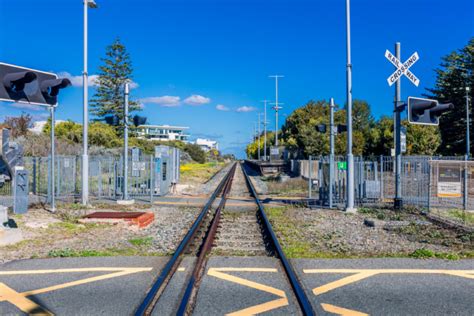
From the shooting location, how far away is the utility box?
12.4 m

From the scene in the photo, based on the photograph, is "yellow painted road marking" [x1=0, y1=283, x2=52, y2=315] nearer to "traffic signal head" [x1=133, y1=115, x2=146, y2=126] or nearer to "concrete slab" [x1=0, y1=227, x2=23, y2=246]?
"concrete slab" [x1=0, y1=227, x2=23, y2=246]

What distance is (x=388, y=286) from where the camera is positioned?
633 cm

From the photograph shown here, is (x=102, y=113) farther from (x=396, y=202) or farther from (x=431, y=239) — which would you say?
(x=431, y=239)

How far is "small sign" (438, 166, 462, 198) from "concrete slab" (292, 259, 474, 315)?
8.48 m

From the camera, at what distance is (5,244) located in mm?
9195

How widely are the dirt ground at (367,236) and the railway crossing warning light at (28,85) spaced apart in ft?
20.7

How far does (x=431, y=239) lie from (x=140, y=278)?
268 inches

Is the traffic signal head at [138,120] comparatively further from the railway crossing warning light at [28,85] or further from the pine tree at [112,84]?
the pine tree at [112,84]

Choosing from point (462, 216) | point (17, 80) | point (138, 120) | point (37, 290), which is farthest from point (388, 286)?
point (138, 120)

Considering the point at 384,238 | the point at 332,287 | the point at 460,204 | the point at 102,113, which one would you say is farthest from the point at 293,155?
the point at 332,287

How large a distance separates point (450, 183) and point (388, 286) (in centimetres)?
1078

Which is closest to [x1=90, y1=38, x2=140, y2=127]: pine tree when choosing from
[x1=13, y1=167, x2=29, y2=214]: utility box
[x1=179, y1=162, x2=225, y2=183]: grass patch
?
[x1=179, y1=162, x2=225, y2=183]: grass patch

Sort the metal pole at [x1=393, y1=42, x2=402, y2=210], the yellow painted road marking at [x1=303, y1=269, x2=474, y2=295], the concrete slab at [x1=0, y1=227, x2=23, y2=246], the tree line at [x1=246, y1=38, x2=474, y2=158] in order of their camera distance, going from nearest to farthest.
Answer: the yellow painted road marking at [x1=303, y1=269, x2=474, y2=295] → the concrete slab at [x1=0, y1=227, x2=23, y2=246] → the metal pole at [x1=393, y1=42, x2=402, y2=210] → the tree line at [x1=246, y1=38, x2=474, y2=158]

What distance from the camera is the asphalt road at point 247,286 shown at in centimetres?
539
